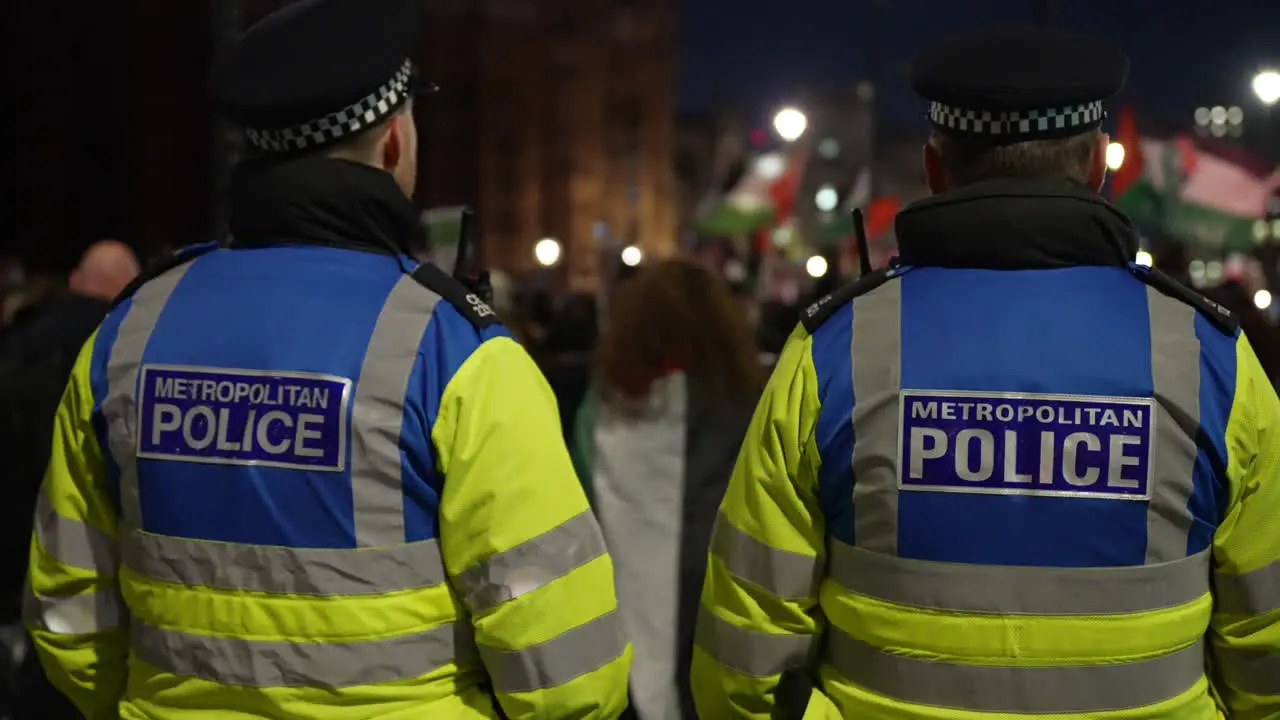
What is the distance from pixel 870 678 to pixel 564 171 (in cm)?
5195

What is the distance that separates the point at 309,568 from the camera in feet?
6.94

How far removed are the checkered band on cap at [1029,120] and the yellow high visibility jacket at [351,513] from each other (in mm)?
920

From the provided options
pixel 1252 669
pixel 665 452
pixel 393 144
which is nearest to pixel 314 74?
pixel 393 144

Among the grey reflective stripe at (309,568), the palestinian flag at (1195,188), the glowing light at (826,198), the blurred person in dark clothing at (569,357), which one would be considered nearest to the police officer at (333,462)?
the grey reflective stripe at (309,568)

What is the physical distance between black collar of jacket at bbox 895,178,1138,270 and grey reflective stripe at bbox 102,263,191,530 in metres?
1.44

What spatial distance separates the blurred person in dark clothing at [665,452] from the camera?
410cm

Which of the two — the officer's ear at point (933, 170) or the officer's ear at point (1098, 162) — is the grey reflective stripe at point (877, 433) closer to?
the officer's ear at point (933, 170)

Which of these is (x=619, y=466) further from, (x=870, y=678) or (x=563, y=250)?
(x=563, y=250)

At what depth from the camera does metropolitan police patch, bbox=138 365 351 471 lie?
2.12 m

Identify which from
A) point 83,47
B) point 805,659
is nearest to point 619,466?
point 805,659

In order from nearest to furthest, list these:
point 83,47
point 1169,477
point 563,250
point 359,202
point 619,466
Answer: point 1169,477
point 359,202
point 619,466
point 83,47
point 563,250

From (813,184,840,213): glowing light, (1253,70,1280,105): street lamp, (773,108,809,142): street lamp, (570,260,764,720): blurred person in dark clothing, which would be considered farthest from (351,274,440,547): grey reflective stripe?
(813,184,840,213): glowing light

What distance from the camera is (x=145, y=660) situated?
7.39ft

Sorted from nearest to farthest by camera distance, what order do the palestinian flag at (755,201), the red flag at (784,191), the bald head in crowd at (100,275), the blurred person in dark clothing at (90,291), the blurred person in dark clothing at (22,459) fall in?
the blurred person in dark clothing at (22,459)
the blurred person in dark clothing at (90,291)
the bald head in crowd at (100,275)
the palestinian flag at (755,201)
the red flag at (784,191)
